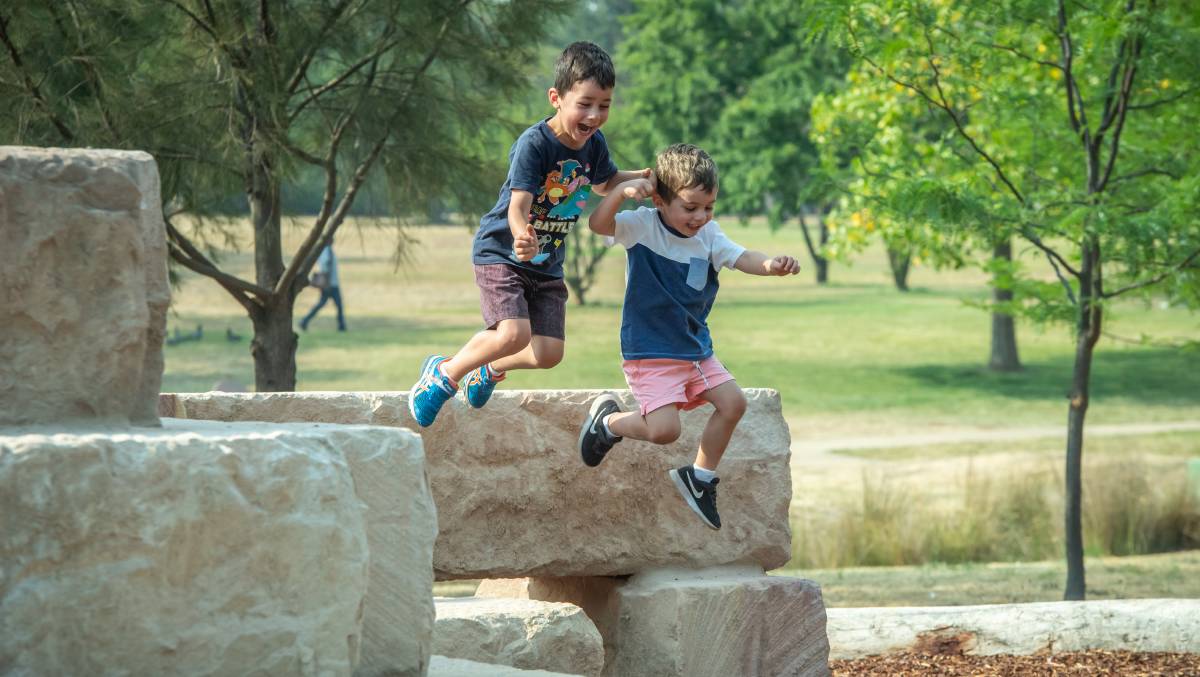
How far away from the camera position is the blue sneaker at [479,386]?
4.26 metres

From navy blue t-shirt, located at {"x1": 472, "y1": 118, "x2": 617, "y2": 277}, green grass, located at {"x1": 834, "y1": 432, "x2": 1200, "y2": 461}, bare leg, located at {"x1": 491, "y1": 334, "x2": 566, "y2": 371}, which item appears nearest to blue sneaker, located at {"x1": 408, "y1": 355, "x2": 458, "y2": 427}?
bare leg, located at {"x1": 491, "y1": 334, "x2": 566, "y2": 371}

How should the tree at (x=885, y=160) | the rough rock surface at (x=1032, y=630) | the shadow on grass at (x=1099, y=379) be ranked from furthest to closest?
the shadow on grass at (x=1099, y=379) → the tree at (x=885, y=160) → the rough rock surface at (x=1032, y=630)

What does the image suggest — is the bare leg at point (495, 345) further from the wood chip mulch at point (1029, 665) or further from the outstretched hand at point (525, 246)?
the wood chip mulch at point (1029, 665)

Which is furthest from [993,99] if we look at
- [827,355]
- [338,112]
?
[827,355]

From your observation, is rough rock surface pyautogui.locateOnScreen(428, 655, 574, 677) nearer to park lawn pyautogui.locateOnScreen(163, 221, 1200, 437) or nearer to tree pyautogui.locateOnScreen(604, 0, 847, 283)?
park lawn pyautogui.locateOnScreen(163, 221, 1200, 437)

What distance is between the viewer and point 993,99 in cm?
802

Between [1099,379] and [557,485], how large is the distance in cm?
1766

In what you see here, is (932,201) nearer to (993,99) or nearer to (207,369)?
(993,99)

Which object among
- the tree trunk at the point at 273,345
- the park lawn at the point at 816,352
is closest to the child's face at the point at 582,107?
the tree trunk at the point at 273,345

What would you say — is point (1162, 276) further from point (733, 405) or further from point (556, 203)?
point (556, 203)

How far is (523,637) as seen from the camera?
4277mm

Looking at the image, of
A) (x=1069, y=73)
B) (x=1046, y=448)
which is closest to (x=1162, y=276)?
(x=1069, y=73)

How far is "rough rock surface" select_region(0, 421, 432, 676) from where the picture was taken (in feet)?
8.79

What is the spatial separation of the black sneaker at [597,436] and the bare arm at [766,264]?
1.98 feet
